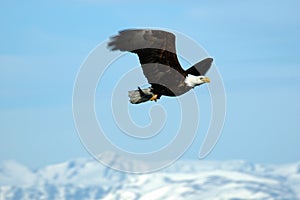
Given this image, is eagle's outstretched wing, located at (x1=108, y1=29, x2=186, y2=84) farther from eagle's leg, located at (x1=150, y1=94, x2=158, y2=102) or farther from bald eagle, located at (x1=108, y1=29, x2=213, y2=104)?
eagle's leg, located at (x1=150, y1=94, x2=158, y2=102)

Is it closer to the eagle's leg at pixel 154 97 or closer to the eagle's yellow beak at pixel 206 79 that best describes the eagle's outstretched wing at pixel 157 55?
the eagle's leg at pixel 154 97

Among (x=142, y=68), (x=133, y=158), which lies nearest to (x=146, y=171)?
(x=133, y=158)

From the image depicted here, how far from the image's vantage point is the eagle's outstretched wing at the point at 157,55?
20547 mm

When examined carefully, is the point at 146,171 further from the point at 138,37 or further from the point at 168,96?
the point at 138,37

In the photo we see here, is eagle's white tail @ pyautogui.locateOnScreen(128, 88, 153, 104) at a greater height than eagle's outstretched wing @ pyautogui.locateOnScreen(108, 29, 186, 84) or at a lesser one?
lesser

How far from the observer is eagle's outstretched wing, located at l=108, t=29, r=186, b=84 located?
809 inches

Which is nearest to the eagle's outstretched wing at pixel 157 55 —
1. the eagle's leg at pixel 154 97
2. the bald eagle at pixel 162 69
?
the bald eagle at pixel 162 69

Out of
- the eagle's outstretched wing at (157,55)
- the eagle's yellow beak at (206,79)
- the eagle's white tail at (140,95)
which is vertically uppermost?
the eagle's outstretched wing at (157,55)

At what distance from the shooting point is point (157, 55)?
21.4m

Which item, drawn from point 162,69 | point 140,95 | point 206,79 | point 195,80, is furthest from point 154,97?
point 206,79

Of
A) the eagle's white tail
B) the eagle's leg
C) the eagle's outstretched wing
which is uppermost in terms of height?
the eagle's outstretched wing

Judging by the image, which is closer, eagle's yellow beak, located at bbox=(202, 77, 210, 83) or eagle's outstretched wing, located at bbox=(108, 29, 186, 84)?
eagle's outstretched wing, located at bbox=(108, 29, 186, 84)

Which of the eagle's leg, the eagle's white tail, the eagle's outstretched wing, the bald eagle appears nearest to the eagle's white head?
the bald eagle

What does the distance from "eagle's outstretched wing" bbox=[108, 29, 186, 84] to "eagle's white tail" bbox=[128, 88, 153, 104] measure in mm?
282
